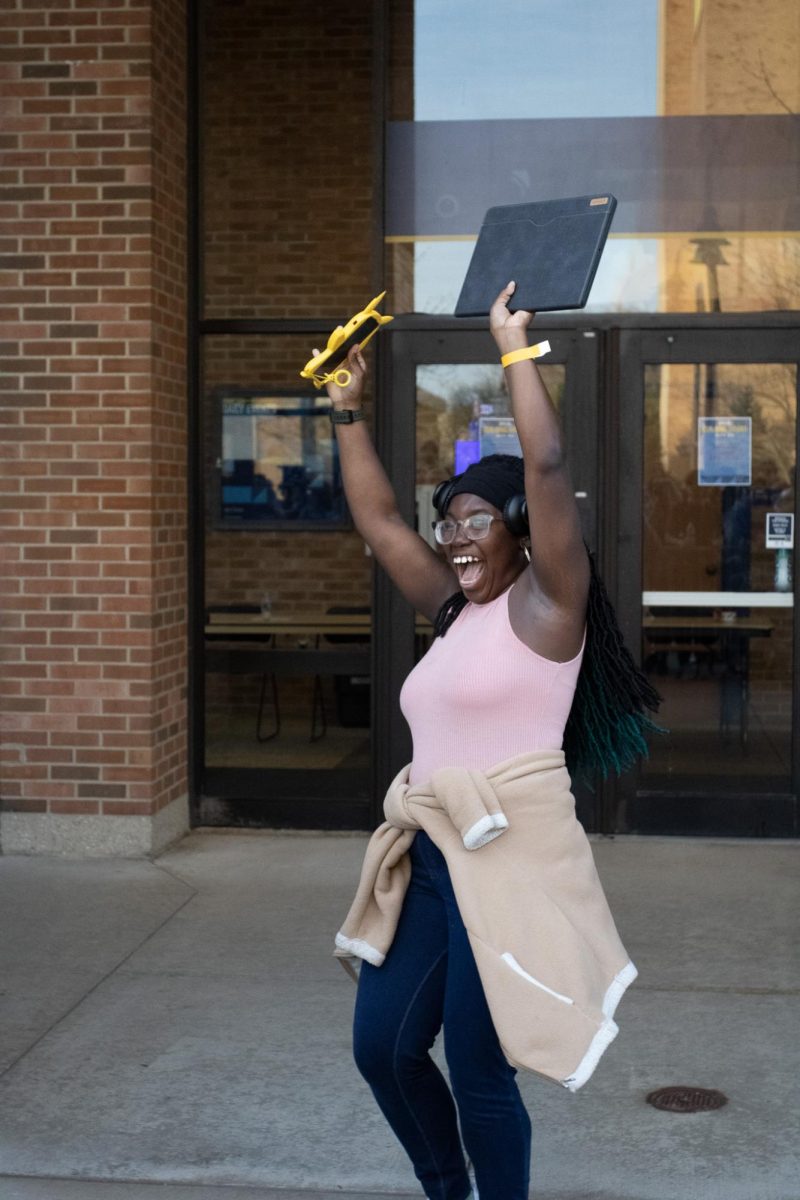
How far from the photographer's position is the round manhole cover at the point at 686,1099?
4.64m

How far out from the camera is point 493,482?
355 cm

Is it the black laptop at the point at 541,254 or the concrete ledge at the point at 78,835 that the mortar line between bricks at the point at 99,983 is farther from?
the black laptop at the point at 541,254

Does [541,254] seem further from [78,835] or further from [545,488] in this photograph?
[78,835]

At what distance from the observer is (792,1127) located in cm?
450

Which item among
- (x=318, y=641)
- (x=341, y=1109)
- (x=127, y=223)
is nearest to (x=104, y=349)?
(x=127, y=223)

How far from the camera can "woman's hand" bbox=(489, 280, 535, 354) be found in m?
3.32

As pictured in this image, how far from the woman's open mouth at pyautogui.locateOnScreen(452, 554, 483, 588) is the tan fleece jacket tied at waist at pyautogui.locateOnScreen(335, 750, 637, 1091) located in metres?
0.40

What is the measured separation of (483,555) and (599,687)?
0.39 m

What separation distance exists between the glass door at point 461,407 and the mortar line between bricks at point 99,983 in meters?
1.64

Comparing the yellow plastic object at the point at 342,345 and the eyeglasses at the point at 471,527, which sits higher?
the yellow plastic object at the point at 342,345

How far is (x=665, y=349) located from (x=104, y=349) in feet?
8.52

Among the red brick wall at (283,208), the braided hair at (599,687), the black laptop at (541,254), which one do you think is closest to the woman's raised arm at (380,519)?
the braided hair at (599,687)

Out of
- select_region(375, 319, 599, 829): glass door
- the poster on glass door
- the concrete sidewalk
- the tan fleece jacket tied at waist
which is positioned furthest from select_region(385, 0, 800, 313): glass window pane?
the tan fleece jacket tied at waist

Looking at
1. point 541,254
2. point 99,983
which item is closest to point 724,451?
point 99,983
